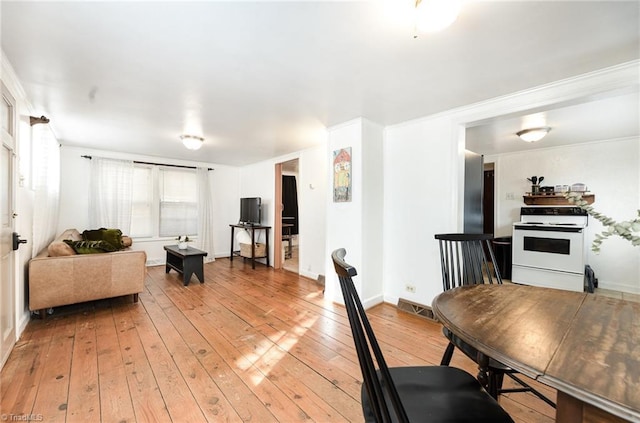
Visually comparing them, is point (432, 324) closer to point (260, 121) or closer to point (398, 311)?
point (398, 311)

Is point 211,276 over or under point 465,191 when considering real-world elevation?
under

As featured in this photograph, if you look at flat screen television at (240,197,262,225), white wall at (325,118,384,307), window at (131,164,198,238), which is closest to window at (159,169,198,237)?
window at (131,164,198,238)

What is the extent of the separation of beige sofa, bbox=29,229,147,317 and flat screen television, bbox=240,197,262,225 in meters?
2.40

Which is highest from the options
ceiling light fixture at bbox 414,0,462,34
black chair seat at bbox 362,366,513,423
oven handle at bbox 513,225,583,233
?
ceiling light fixture at bbox 414,0,462,34

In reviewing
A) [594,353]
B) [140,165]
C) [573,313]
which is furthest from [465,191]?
[140,165]

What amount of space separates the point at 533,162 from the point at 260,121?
4.69 m

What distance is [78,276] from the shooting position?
2764 mm

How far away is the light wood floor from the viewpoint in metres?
1.50

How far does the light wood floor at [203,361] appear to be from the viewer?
59.1 inches

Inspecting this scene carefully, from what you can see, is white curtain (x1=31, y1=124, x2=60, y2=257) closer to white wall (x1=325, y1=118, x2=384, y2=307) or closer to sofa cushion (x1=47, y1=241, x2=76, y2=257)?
sofa cushion (x1=47, y1=241, x2=76, y2=257)

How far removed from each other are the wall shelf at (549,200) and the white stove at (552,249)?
0.27 m

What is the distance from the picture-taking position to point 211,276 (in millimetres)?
4430

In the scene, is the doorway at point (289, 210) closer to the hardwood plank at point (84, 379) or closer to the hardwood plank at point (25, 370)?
the hardwood plank at point (84, 379)

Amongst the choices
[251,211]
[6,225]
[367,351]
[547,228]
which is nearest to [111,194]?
[251,211]
